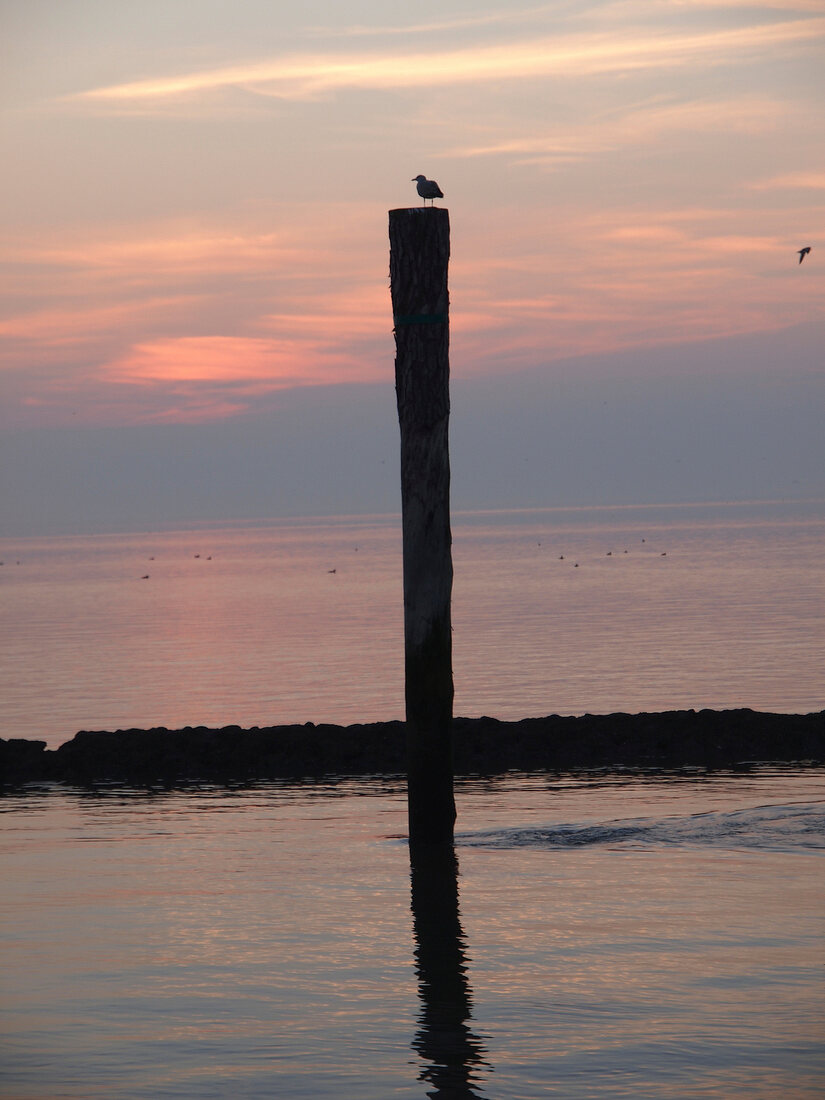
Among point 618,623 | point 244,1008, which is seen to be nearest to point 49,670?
point 618,623

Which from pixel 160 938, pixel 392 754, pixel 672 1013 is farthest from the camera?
pixel 392 754

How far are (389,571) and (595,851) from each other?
11169 cm

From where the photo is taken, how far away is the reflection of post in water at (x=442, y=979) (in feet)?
27.1

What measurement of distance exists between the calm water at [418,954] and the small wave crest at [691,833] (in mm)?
50

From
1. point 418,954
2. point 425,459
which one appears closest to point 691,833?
point 418,954

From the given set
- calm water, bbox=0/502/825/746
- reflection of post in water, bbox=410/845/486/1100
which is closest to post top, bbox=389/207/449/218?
reflection of post in water, bbox=410/845/486/1100

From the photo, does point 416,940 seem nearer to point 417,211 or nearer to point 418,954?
point 418,954

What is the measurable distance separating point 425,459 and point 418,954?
4.70 meters

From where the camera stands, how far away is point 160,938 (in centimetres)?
1136

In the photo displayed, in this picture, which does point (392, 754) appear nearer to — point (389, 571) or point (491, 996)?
point (491, 996)

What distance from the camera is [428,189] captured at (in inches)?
575

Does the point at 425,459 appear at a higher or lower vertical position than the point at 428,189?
lower

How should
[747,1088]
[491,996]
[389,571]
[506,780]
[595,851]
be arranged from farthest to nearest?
1. [389,571]
2. [506,780]
3. [595,851]
4. [491,996]
5. [747,1088]

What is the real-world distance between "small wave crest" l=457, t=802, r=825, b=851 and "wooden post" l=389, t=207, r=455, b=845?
2.08 m
